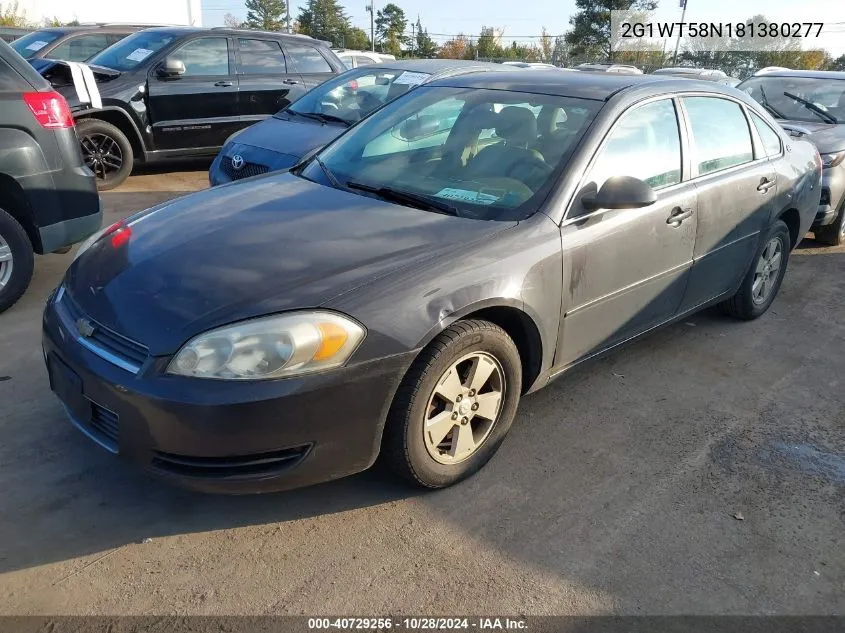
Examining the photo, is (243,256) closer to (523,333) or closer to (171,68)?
(523,333)

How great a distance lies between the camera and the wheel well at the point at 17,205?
431cm

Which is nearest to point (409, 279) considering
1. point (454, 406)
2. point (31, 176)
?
point (454, 406)

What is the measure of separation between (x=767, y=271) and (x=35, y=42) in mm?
10024

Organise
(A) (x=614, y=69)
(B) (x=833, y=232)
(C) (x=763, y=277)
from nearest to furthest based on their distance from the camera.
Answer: (C) (x=763, y=277), (B) (x=833, y=232), (A) (x=614, y=69)

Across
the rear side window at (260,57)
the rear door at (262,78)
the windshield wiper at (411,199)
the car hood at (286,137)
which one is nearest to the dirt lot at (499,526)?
the windshield wiper at (411,199)

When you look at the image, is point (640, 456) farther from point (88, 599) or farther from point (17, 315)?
point (17, 315)

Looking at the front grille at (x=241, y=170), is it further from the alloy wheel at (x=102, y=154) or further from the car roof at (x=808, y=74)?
the car roof at (x=808, y=74)

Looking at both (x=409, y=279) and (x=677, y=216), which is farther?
(x=677, y=216)

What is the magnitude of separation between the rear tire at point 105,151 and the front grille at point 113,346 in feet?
18.4

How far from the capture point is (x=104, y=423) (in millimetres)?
2561

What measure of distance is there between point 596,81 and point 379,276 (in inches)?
74.4

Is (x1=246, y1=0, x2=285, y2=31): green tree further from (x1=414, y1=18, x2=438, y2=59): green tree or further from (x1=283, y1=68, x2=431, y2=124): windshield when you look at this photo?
(x1=283, y1=68, x2=431, y2=124): windshield

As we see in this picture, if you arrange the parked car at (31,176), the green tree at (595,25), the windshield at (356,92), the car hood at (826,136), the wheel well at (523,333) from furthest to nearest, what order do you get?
the green tree at (595,25), the windshield at (356,92), the car hood at (826,136), the parked car at (31,176), the wheel well at (523,333)

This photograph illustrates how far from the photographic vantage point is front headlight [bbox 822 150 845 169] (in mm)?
6469
